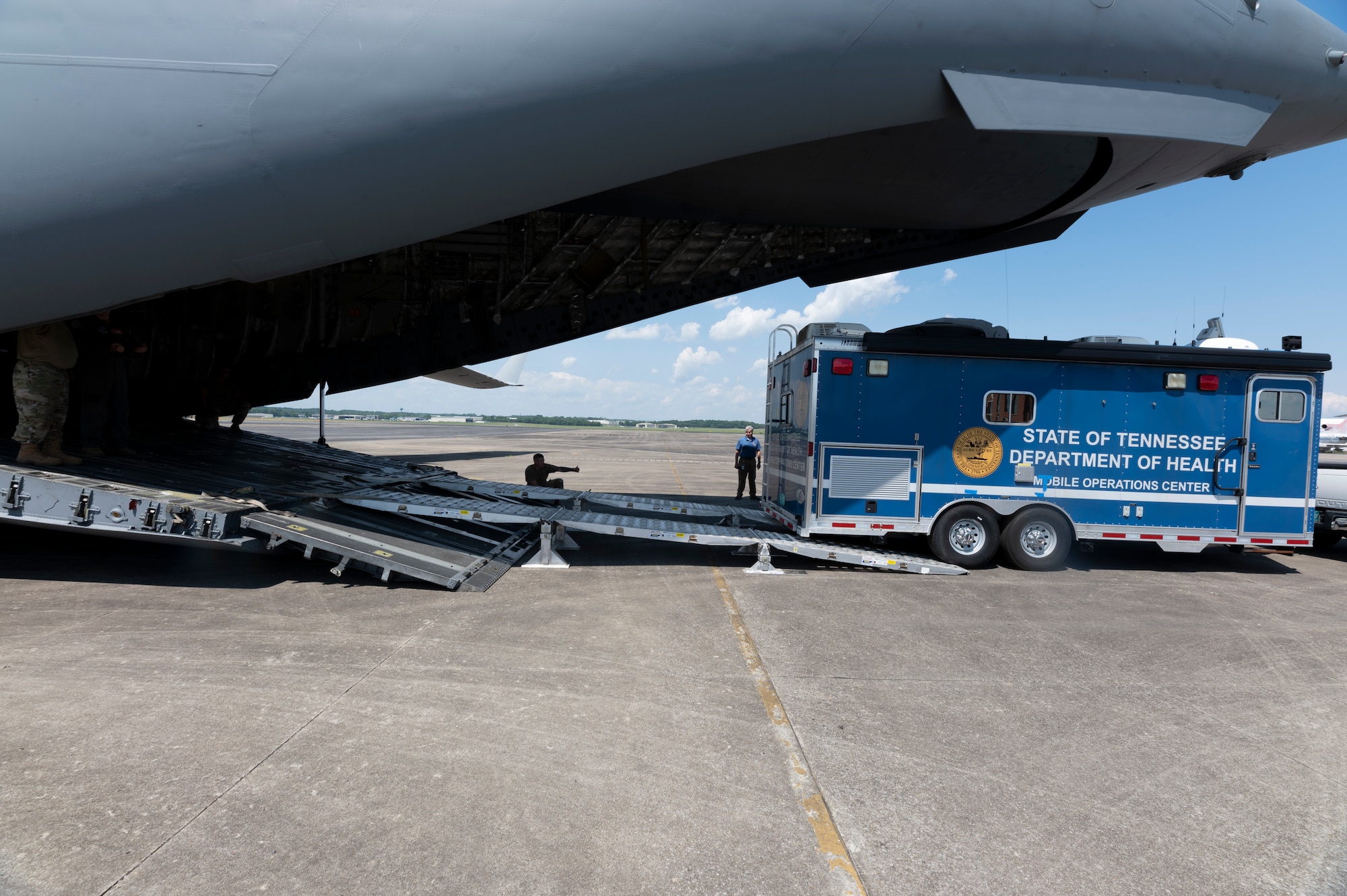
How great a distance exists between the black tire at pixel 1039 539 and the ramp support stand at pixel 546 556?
5411 millimetres

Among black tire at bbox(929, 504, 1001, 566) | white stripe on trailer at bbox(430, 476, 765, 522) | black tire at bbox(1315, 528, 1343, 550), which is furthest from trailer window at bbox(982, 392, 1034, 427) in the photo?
black tire at bbox(1315, 528, 1343, 550)

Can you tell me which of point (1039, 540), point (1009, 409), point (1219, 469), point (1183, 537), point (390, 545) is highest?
point (1009, 409)

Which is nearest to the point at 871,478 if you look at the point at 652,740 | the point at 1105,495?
the point at 1105,495

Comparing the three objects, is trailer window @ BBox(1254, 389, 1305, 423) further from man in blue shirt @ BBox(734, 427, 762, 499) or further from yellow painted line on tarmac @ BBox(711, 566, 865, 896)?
man in blue shirt @ BBox(734, 427, 762, 499)

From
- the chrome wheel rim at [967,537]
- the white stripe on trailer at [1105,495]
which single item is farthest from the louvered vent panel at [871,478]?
the chrome wheel rim at [967,537]

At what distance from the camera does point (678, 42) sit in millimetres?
→ 6070

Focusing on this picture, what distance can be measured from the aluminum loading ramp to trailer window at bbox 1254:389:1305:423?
4249mm

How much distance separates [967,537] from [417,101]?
24.6 ft

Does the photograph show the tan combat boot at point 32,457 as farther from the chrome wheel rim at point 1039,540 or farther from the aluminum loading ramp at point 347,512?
the chrome wheel rim at point 1039,540

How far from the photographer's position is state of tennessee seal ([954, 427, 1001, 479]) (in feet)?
27.6

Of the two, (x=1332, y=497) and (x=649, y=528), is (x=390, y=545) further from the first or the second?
(x=1332, y=497)

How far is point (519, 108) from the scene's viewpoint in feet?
19.5

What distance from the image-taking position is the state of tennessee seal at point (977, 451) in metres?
8.40

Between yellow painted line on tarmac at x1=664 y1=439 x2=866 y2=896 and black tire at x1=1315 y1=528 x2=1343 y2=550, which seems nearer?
yellow painted line on tarmac at x1=664 y1=439 x2=866 y2=896
